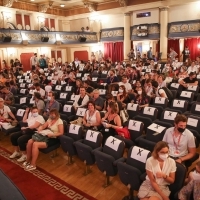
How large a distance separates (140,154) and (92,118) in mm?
1815

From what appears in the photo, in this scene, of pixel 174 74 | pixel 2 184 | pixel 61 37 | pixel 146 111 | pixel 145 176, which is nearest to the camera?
pixel 2 184

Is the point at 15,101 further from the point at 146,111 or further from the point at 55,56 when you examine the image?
the point at 55,56

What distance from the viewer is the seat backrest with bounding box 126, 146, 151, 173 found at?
9.80 feet

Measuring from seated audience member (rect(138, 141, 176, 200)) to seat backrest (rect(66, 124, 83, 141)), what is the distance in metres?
1.80

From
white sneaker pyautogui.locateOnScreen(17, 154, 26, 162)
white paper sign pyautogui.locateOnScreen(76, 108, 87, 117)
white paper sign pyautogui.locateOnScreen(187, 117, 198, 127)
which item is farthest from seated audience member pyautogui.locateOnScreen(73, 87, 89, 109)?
white paper sign pyautogui.locateOnScreen(187, 117, 198, 127)

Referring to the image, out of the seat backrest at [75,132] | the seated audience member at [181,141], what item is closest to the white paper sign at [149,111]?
the seated audience member at [181,141]

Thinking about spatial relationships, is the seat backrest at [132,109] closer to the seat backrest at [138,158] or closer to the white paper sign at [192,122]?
the white paper sign at [192,122]

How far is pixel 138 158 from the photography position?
304cm

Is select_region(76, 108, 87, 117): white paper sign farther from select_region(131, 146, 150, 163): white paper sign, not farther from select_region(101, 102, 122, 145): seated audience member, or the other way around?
select_region(131, 146, 150, 163): white paper sign

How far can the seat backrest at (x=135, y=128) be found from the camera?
4070 millimetres

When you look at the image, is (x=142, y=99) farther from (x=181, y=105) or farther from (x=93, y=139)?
(x=93, y=139)

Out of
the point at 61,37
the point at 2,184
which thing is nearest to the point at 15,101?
the point at 2,184

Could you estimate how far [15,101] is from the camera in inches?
288

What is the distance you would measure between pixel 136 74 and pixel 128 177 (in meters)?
6.36
